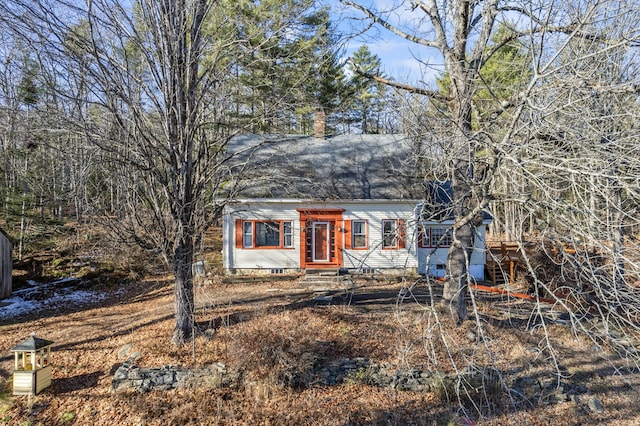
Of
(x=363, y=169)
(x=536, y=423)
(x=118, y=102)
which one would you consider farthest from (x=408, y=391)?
(x=363, y=169)

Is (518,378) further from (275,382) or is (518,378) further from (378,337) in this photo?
(275,382)

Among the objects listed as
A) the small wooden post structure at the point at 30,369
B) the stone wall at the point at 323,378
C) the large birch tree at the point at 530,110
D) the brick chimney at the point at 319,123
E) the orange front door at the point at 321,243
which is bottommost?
the stone wall at the point at 323,378

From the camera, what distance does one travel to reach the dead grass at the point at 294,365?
6.29 meters

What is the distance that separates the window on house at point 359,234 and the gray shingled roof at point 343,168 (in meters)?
1.10

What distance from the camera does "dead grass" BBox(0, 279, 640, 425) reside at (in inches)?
248

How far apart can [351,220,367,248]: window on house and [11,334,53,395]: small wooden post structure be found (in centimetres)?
1077

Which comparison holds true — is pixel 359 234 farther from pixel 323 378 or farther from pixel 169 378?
pixel 169 378

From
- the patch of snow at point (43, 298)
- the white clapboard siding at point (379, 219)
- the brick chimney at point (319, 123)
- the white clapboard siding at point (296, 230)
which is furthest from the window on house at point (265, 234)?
the patch of snow at point (43, 298)

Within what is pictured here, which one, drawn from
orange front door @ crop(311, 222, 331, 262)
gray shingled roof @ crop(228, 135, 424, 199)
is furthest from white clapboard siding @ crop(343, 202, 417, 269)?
orange front door @ crop(311, 222, 331, 262)

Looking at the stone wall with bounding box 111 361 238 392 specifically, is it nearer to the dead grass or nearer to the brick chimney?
the dead grass

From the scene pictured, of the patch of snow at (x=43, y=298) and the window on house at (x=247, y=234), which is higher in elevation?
the window on house at (x=247, y=234)

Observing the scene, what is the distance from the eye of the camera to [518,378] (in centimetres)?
725

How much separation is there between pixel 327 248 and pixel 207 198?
8.09 metres

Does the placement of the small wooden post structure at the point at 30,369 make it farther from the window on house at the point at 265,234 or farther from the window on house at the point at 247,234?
the window on house at the point at 265,234
